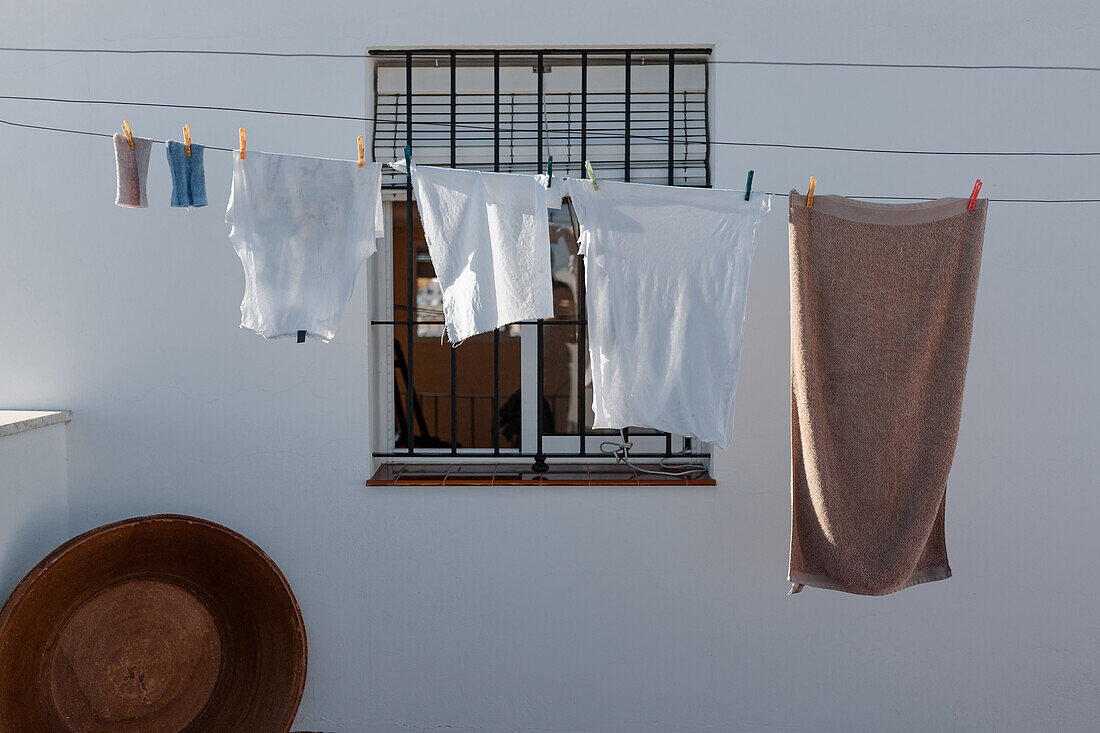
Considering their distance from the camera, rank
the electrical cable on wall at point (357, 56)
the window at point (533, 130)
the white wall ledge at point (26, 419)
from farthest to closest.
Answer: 1. the window at point (533, 130)
2. the electrical cable on wall at point (357, 56)
3. the white wall ledge at point (26, 419)

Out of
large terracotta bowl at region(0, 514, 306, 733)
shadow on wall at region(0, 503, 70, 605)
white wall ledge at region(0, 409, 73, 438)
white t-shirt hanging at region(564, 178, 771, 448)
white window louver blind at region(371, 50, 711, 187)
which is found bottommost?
large terracotta bowl at region(0, 514, 306, 733)

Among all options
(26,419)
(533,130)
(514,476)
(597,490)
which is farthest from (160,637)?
(533,130)

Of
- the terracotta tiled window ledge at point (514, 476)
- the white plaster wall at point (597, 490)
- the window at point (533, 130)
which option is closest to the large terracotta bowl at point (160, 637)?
the white plaster wall at point (597, 490)

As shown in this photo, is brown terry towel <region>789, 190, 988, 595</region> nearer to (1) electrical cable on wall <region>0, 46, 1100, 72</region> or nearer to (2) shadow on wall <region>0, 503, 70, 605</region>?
(1) electrical cable on wall <region>0, 46, 1100, 72</region>

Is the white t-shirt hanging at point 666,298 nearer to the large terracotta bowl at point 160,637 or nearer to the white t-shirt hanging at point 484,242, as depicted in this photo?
the white t-shirt hanging at point 484,242

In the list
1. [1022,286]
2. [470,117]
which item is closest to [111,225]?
[470,117]

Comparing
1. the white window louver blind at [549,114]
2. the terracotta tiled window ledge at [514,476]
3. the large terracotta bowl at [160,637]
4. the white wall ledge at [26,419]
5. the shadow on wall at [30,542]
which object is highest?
the white window louver blind at [549,114]

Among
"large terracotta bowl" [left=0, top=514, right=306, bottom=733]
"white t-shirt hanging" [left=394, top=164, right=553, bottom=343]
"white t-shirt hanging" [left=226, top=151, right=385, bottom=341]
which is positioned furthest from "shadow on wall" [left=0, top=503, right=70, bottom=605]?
"white t-shirt hanging" [left=394, top=164, right=553, bottom=343]

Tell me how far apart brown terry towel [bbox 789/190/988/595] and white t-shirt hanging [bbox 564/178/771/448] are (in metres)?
0.19

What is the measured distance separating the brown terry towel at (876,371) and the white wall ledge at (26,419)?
240 cm

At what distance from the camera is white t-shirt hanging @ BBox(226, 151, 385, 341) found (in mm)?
2303

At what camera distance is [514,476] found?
290cm

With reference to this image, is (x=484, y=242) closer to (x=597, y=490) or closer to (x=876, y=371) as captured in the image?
(x=597, y=490)

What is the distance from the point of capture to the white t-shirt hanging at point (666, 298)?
2.39 meters
